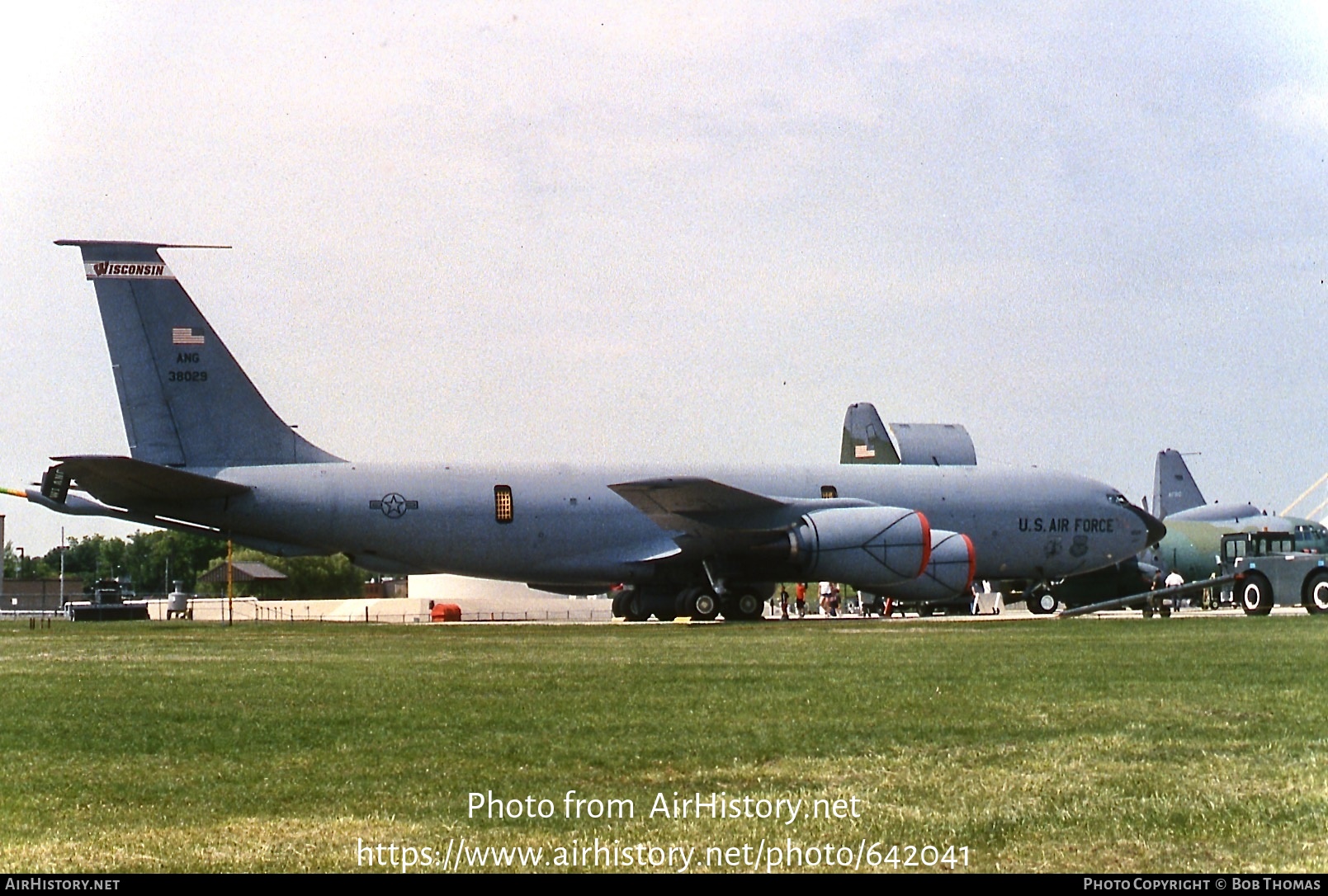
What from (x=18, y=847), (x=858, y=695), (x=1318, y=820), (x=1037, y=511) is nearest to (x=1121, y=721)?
(x=858, y=695)

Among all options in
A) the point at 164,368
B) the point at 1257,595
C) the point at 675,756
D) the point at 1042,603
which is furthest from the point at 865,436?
the point at 675,756

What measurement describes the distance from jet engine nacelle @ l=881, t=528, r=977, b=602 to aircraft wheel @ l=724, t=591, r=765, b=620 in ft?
8.78

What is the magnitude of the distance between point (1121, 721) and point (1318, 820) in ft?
11.6

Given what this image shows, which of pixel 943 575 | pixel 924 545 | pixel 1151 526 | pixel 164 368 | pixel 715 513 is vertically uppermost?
pixel 164 368

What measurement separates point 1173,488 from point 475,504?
59424 millimetres

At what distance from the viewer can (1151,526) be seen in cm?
3753

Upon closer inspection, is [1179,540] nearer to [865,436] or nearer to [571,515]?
[865,436]

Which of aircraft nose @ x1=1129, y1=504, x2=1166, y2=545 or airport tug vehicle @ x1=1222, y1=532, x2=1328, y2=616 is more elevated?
aircraft nose @ x1=1129, y1=504, x2=1166, y2=545

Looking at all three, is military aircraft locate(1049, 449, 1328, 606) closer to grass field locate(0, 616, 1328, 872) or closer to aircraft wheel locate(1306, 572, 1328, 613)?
aircraft wheel locate(1306, 572, 1328, 613)

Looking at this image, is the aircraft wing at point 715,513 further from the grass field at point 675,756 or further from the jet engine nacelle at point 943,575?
the grass field at point 675,756

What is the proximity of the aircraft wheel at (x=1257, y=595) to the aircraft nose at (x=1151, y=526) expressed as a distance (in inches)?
92.9

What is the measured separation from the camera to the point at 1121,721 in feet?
31.7

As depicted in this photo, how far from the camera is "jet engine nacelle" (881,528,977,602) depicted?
31531 millimetres

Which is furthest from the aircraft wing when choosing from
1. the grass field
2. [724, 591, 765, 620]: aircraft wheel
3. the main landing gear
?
the grass field
